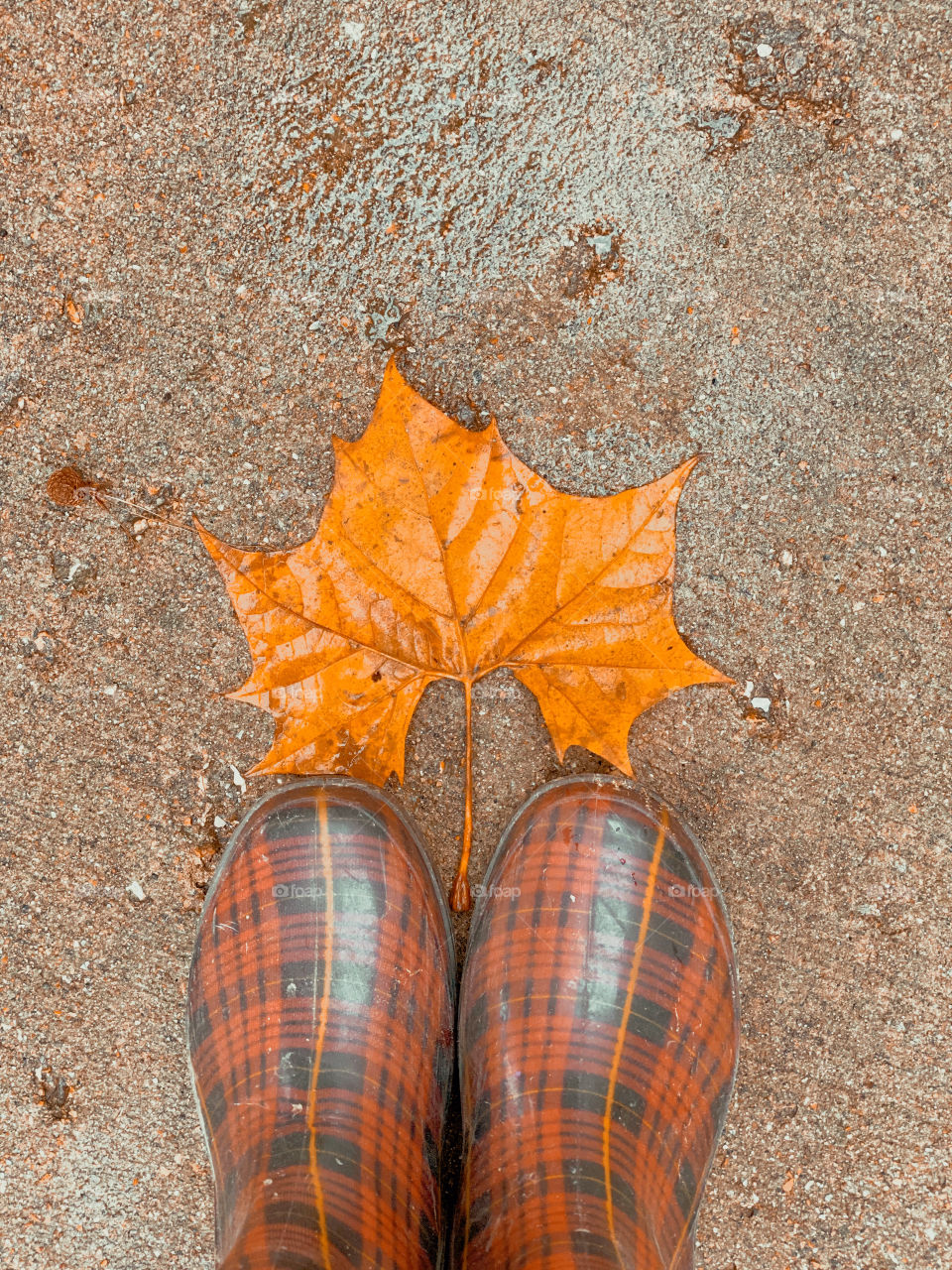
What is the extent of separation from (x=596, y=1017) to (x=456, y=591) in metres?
0.78

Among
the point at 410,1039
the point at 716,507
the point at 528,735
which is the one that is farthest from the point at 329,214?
the point at 410,1039

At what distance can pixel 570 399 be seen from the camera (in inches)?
66.5

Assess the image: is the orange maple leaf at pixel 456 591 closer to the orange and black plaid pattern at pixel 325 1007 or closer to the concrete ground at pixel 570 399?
the concrete ground at pixel 570 399

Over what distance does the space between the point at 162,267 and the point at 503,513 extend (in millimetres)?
806

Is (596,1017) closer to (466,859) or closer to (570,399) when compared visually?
(466,859)

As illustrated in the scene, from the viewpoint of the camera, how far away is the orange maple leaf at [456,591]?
1.56 meters

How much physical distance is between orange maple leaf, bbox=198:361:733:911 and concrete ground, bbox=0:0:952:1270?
0.37ft

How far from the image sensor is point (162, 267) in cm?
172

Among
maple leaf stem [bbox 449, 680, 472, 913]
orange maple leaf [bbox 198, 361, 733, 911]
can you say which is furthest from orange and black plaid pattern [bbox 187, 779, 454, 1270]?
orange maple leaf [bbox 198, 361, 733, 911]

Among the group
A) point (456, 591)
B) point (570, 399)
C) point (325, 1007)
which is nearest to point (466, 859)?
point (325, 1007)

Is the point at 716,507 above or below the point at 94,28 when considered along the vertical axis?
below

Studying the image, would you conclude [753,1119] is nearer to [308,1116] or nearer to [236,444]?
[308,1116]

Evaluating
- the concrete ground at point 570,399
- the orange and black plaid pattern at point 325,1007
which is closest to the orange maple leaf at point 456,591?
the concrete ground at point 570,399

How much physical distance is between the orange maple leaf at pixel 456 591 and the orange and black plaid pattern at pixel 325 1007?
23 cm
